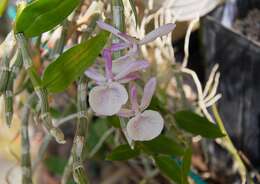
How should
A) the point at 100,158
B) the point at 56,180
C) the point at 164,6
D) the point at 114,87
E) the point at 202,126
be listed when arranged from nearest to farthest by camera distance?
1. the point at 114,87
2. the point at 202,126
3. the point at 164,6
4. the point at 100,158
5. the point at 56,180

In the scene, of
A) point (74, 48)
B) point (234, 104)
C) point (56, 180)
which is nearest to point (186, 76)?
point (234, 104)

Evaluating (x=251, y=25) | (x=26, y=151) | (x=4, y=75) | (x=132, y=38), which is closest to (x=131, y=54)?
(x=132, y=38)

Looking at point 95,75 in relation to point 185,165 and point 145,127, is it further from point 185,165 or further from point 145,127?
point 185,165

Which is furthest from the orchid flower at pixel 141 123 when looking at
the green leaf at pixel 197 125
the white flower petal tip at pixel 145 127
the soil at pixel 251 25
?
the soil at pixel 251 25

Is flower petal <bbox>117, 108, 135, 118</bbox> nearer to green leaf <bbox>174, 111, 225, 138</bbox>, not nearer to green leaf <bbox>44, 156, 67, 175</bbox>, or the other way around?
green leaf <bbox>174, 111, 225, 138</bbox>

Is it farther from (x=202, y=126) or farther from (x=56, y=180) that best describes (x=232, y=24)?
(x=56, y=180)
